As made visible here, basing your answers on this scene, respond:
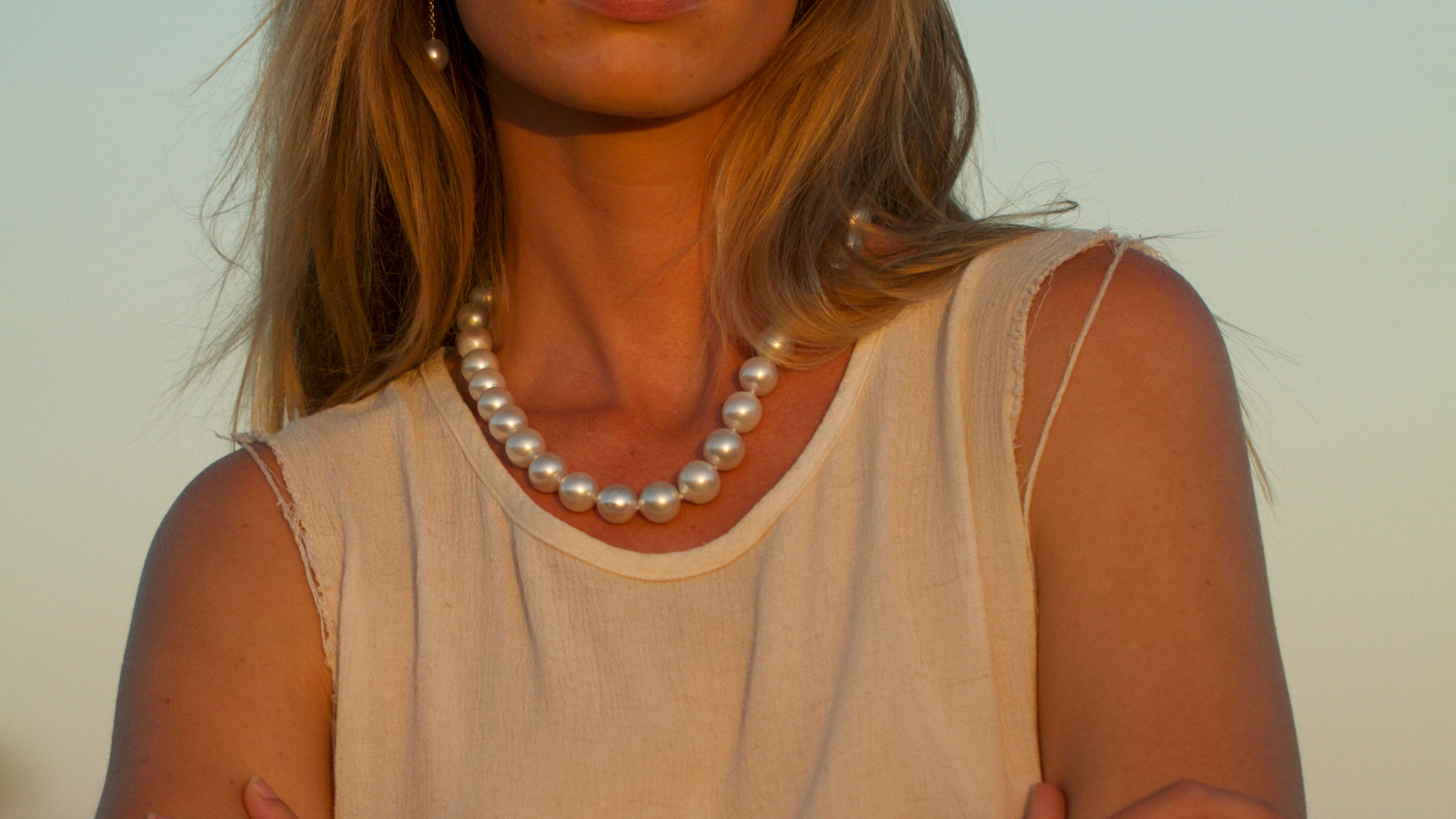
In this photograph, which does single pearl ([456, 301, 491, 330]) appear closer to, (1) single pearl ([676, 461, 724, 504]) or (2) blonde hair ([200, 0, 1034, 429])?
(2) blonde hair ([200, 0, 1034, 429])

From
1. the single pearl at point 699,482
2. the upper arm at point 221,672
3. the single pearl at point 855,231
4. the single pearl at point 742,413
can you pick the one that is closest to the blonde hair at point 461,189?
the single pearl at point 855,231

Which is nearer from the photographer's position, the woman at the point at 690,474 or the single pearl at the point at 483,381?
the woman at the point at 690,474

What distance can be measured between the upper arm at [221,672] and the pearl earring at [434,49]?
29.8 inches

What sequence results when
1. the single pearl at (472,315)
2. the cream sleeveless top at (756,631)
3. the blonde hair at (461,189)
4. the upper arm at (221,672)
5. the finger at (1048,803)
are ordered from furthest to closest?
1. the single pearl at (472,315)
2. the blonde hair at (461,189)
3. the upper arm at (221,672)
4. the cream sleeveless top at (756,631)
5. the finger at (1048,803)

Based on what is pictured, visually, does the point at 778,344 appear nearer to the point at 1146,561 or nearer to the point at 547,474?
the point at 547,474

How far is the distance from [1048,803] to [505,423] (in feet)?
3.19

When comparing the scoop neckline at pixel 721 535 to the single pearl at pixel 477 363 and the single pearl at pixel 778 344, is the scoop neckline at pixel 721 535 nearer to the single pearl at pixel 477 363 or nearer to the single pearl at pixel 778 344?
the single pearl at pixel 778 344

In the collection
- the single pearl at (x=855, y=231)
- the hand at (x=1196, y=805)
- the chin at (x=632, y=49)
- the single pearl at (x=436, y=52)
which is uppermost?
the single pearl at (x=436, y=52)

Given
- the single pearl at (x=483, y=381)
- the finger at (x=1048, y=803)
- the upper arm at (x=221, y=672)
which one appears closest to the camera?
the finger at (x=1048, y=803)

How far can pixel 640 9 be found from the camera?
1.97 metres

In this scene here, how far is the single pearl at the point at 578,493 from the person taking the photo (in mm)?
2086

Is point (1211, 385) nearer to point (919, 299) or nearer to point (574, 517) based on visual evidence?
point (919, 299)

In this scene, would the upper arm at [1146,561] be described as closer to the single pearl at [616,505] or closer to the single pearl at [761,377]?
the single pearl at [761,377]

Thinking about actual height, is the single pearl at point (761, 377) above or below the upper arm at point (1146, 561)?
above
